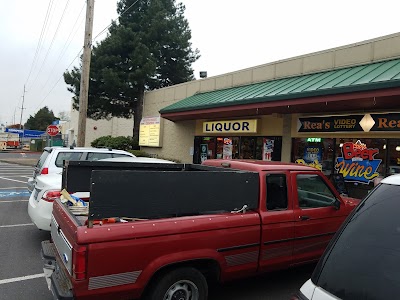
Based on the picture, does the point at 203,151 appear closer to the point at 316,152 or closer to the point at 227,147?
the point at 227,147

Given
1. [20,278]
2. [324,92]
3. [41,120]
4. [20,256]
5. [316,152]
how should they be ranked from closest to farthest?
1. [20,278]
2. [20,256]
3. [324,92]
4. [316,152]
5. [41,120]

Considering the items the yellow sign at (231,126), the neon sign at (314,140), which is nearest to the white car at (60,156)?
the yellow sign at (231,126)

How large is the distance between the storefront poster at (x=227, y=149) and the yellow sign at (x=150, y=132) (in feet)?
18.7

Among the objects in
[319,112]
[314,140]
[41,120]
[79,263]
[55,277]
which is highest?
[41,120]

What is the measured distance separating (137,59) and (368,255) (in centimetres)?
2168

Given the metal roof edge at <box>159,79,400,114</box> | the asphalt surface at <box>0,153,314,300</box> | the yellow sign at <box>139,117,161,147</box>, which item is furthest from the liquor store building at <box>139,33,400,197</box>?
the asphalt surface at <box>0,153,314,300</box>

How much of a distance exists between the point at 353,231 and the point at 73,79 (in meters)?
25.3

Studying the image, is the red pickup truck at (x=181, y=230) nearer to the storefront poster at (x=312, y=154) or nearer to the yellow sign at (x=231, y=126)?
the storefront poster at (x=312, y=154)

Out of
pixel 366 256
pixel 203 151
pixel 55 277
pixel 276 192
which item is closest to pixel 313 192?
pixel 276 192

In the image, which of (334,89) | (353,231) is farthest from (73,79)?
(353,231)

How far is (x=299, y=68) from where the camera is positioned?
12.5 metres

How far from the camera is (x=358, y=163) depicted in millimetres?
10266

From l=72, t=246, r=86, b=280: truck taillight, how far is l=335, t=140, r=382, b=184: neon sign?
29.5 ft

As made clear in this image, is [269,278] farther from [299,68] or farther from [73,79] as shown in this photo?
[73,79]
